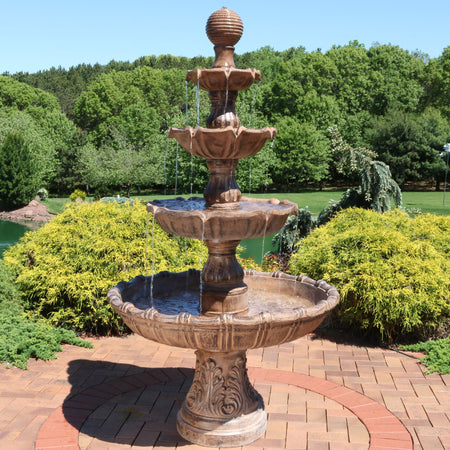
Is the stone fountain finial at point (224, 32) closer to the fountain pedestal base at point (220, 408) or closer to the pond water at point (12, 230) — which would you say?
the fountain pedestal base at point (220, 408)

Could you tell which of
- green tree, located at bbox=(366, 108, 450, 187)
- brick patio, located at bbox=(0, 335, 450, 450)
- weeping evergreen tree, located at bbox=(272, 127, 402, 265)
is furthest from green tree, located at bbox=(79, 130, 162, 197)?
brick patio, located at bbox=(0, 335, 450, 450)

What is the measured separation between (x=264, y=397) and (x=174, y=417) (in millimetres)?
1074

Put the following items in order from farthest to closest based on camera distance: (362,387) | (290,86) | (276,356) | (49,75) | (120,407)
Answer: (49,75), (290,86), (276,356), (362,387), (120,407)

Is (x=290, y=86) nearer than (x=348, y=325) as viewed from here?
No

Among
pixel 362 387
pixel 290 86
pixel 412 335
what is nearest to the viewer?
pixel 362 387

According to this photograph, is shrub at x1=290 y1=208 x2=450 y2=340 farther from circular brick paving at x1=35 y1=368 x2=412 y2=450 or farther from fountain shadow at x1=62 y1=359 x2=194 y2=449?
fountain shadow at x1=62 y1=359 x2=194 y2=449

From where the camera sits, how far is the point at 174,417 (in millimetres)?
5352

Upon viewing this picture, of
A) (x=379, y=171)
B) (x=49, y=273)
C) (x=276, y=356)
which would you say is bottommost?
(x=276, y=356)

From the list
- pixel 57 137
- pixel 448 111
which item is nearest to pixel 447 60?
pixel 448 111

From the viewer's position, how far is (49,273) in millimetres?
8109

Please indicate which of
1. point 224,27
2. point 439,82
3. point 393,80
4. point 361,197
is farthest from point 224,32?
point 439,82

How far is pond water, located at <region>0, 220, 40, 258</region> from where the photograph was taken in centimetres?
2449

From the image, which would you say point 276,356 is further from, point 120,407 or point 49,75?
point 49,75

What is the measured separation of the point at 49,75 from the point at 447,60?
4838 centimetres
